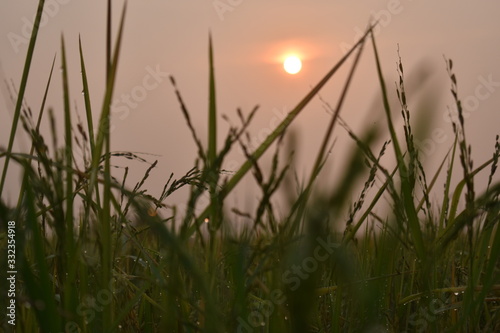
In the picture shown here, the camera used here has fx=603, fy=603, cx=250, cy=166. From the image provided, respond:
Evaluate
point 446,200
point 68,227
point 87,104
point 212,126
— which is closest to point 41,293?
point 68,227

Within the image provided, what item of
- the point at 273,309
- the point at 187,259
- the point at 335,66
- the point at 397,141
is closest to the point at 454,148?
the point at 397,141

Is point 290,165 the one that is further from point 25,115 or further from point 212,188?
point 25,115

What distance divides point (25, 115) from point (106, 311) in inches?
15.9

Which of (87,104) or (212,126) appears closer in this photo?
(212,126)
